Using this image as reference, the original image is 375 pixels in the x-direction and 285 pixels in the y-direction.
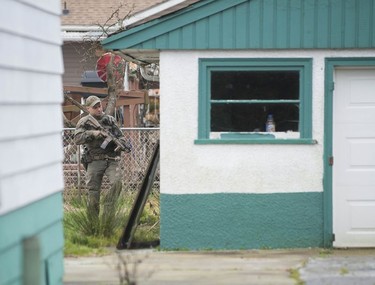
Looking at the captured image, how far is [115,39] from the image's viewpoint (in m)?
11.0

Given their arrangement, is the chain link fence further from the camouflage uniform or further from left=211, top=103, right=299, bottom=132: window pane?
left=211, top=103, right=299, bottom=132: window pane

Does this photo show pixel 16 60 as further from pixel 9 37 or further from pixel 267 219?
pixel 267 219

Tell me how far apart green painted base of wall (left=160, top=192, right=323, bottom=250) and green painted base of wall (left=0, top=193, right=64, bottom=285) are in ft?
11.4

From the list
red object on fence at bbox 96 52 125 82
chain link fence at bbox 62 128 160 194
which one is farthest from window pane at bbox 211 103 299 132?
red object on fence at bbox 96 52 125 82

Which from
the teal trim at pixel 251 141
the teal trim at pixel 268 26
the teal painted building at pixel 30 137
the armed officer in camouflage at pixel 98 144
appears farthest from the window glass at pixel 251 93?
the teal painted building at pixel 30 137

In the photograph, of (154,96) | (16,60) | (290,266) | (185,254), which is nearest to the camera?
(16,60)

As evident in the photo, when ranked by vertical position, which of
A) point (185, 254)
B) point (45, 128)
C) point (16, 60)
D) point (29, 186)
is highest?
point (16, 60)

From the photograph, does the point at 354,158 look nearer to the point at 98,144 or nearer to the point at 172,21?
the point at 172,21

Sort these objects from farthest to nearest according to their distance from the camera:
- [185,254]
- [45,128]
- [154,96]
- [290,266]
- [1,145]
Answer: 1. [154,96]
2. [185,254]
3. [290,266]
4. [45,128]
5. [1,145]

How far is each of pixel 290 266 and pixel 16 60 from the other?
15.1ft

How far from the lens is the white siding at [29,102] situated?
6.19 meters

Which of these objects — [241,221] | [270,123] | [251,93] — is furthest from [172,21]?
[241,221]

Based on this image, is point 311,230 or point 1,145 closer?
point 1,145

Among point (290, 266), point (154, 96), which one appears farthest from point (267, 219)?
point (154, 96)
